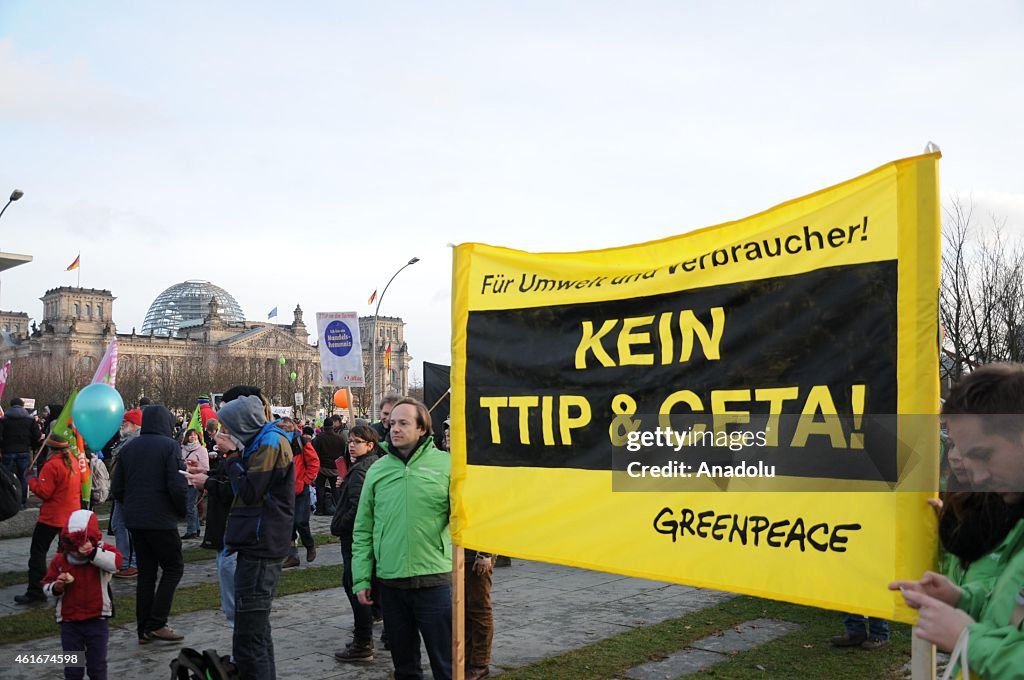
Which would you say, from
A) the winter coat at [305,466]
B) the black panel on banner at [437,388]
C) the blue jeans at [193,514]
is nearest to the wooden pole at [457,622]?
the winter coat at [305,466]

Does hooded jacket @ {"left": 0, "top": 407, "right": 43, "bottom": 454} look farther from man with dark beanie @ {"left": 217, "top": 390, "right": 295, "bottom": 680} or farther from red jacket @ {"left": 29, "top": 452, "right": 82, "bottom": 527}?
man with dark beanie @ {"left": 217, "top": 390, "right": 295, "bottom": 680}

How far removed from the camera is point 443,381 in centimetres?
1139

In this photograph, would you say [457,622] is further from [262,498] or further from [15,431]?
[15,431]

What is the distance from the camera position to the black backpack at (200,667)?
173 inches

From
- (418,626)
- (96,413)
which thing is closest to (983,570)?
(418,626)

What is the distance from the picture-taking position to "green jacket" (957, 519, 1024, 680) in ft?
7.04

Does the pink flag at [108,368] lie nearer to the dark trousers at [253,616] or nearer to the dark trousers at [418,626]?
the dark trousers at [253,616]

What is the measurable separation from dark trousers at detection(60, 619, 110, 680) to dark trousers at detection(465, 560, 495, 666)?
247 centimetres

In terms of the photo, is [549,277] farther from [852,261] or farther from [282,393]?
[282,393]

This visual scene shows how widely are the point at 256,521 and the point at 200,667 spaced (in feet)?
3.06

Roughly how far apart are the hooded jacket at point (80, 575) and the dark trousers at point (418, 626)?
85.8 inches

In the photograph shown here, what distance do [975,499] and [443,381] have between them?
9233 millimetres

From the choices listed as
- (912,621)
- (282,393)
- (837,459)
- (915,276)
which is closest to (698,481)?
(837,459)

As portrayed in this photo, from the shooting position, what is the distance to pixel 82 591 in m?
5.59
